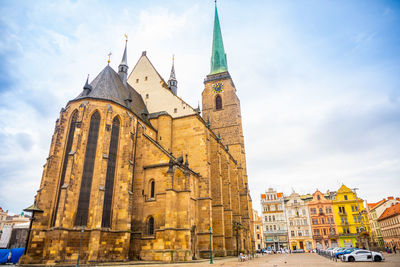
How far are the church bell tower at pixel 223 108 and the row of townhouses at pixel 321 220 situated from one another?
19887 millimetres

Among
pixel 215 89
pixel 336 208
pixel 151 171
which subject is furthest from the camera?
pixel 336 208

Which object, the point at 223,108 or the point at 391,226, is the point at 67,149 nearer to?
the point at 223,108

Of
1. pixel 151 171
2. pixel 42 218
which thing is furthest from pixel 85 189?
pixel 151 171

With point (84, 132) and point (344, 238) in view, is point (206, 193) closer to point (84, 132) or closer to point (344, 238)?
point (84, 132)

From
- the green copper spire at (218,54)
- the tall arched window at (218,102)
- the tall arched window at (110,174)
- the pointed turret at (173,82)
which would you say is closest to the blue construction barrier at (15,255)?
the tall arched window at (110,174)

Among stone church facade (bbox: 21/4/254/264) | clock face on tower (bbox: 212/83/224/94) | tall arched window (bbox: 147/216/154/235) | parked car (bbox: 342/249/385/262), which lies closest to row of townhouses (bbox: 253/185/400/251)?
clock face on tower (bbox: 212/83/224/94)

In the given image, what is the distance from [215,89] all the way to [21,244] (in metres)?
35.2

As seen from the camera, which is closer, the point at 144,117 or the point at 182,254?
the point at 182,254

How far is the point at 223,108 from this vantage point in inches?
1832

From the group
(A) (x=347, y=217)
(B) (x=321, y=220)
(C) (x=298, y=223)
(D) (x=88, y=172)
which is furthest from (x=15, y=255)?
(A) (x=347, y=217)

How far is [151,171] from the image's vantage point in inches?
890

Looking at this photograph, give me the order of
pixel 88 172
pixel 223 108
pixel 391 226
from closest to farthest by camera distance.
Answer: pixel 88 172 → pixel 223 108 → pixel 391 226

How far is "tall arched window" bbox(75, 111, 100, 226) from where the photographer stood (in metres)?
18.9

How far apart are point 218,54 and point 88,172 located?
38.3 m
